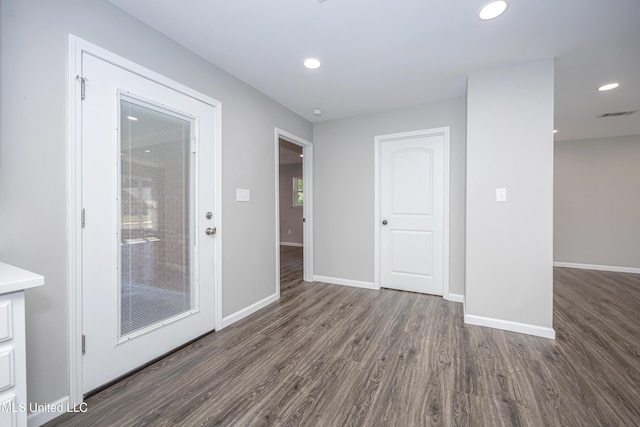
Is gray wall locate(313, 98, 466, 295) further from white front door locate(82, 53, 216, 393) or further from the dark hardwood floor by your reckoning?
white front door locate(82, 53, 216, 393)

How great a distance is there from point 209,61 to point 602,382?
12.1 feet

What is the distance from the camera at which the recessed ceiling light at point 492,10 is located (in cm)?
162

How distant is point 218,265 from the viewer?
2.36 m

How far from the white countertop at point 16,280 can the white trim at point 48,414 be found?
861 millimetres

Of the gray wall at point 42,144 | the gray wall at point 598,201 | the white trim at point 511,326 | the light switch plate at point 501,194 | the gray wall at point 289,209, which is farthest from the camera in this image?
the gray wall at point 289,209

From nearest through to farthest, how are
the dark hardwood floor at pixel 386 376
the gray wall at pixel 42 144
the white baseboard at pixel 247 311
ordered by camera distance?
the gray wall at pixel 42 144
the dark hardwood floor at pixel 386 376
the white baseboard at pixel 247 311

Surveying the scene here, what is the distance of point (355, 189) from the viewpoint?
145 inches

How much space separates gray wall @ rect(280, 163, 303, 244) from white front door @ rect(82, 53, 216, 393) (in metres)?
5.31

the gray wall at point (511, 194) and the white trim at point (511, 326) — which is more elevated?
the gray wall at point (511, 194)

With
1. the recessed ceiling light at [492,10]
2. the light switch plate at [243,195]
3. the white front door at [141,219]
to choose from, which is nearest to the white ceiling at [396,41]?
the recessed ceiling light at [492,10]

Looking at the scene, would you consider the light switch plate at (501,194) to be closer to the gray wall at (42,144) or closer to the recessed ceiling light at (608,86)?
the recessed ceiling light at (608,86)

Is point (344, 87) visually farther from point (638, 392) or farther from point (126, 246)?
point (638, 392)

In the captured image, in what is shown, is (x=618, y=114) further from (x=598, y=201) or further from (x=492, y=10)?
(x=492, y=10)

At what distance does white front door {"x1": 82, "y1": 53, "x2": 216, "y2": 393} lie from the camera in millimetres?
1556
